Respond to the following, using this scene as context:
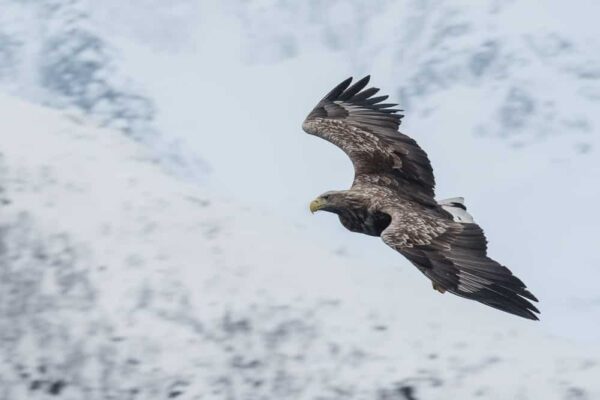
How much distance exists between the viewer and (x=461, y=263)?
20.7m

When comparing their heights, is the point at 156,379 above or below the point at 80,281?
below

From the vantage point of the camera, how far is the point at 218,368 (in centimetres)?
7088

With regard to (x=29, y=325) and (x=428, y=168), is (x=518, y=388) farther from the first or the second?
(x=428, y=168)

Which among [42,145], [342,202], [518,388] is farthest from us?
[42,145]

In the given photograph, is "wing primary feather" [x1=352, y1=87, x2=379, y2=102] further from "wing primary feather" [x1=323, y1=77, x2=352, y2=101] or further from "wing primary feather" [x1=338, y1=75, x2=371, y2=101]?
"wing primary feather" [x1=323, y1=77, x2=352, y2=101]

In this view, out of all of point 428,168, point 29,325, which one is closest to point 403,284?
point 29,325

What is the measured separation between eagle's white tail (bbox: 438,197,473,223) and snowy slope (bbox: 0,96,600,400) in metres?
38.1

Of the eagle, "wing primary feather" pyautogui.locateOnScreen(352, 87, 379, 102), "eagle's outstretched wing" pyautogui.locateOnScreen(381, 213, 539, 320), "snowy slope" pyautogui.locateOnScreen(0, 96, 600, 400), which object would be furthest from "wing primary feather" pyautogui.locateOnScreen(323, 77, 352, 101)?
"snowy slope" pyautogui.locateOnScreen(0, 96, 600, 400)

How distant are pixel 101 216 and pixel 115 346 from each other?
35.1ft

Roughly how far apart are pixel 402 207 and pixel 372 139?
3911mm

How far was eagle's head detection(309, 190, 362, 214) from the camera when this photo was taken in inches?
933

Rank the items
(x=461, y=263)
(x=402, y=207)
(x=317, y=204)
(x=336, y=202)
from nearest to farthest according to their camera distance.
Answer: (x=461, y=263) < (x=402, y=207) < (x=336, y=202) < (x=317, y=204)

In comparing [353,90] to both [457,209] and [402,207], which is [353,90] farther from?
[402,207]

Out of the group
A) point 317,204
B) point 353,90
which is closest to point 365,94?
point 353,90
